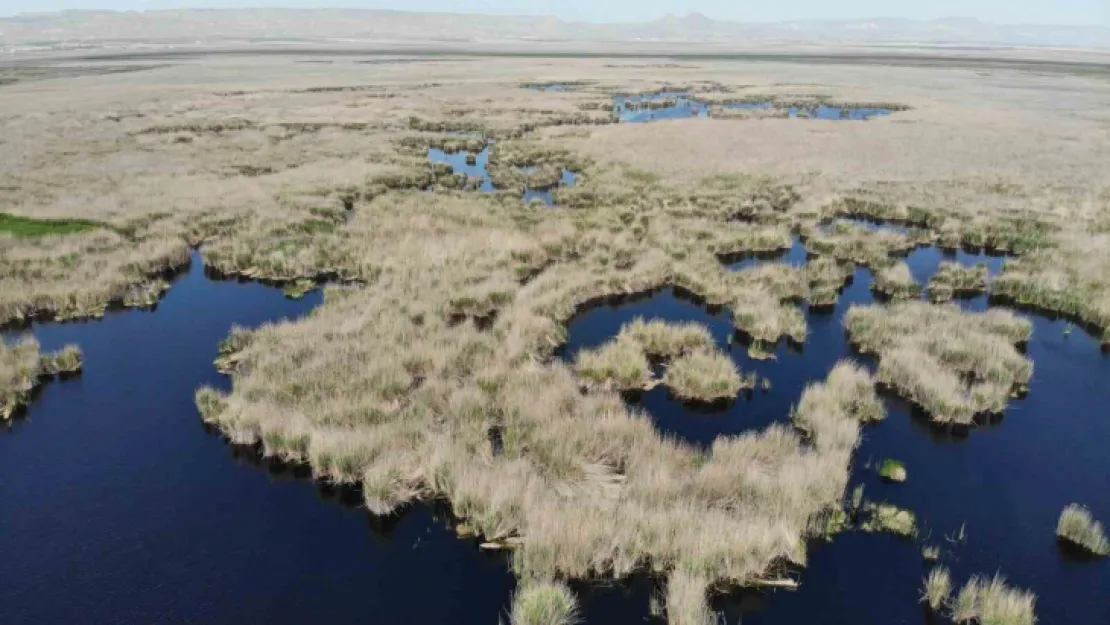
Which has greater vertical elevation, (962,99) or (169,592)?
(962,99)

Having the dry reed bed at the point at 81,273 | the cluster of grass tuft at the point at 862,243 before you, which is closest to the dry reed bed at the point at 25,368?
the dry reed bed at the point at 81,273

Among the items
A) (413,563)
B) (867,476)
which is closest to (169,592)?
(413,563)

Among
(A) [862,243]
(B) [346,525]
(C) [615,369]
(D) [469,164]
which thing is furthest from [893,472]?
(D) [469,164]

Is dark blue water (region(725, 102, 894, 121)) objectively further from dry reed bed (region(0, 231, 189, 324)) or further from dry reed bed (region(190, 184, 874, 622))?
dry reed bed (region(0, 231, 189, 324))

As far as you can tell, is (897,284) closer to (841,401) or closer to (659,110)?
(841,401)

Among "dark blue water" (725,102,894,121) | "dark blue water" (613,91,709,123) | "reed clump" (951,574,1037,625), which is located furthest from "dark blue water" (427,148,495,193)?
"dark blue water" (725,102,894,121)

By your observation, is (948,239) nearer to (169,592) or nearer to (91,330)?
(169,592)
